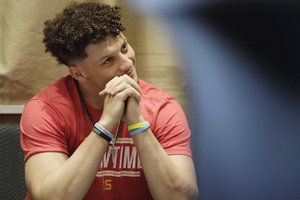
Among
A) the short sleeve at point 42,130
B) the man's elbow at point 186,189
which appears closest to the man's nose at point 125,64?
the short sleeve at point 42,130

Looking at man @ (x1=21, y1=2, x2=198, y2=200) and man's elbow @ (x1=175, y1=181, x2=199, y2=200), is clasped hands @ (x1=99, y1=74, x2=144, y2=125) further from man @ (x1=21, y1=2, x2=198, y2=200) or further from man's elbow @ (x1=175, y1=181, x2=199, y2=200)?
man's elbow @ (x1=175, y1=181, x2=199, y2=200)

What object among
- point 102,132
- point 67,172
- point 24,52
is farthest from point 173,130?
point 24,52

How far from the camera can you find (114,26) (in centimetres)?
127

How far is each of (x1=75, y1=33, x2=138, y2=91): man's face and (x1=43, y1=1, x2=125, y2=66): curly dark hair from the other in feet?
0.06

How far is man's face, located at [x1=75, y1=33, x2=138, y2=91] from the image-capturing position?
1262mm

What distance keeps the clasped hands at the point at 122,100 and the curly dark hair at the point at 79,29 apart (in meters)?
0.14

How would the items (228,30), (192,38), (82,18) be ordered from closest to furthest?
(228,30), (192,38), (82,18)

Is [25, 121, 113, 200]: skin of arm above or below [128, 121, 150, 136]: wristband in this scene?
below

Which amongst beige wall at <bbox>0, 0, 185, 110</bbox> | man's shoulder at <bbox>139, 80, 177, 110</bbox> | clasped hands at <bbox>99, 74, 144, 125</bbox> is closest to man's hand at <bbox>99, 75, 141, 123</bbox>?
clasped hands at <bbox>99, 74, 144, 125</bbox>

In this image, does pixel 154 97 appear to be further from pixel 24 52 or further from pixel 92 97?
pixel 24 52

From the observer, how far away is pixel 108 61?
1282 millimetres

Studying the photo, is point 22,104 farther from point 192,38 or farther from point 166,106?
point 192,38

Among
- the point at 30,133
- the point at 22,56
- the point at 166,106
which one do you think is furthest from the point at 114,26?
the point at 22,56

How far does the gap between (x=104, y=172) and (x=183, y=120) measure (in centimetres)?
28
